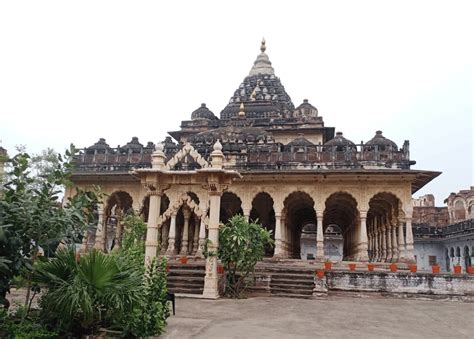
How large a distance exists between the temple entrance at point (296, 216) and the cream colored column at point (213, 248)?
30.1 feet

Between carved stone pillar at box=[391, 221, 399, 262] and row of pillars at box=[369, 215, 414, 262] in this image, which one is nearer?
row of pillars at box=[369, 215, 414, 262]

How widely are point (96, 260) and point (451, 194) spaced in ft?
119

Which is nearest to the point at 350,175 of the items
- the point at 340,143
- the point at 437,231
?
the point at 340,143

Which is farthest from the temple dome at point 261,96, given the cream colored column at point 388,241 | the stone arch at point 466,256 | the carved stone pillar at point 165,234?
the stone arch at point 466,256

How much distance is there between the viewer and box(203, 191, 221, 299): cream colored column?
40.3ft

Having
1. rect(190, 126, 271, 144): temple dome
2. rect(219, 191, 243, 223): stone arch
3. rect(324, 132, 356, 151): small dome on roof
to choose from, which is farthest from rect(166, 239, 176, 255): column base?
rect(324, 132, 356, 151): small dome on roof

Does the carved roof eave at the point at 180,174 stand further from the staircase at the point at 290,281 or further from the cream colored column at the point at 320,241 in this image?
the cream colored column at the point at 320,241

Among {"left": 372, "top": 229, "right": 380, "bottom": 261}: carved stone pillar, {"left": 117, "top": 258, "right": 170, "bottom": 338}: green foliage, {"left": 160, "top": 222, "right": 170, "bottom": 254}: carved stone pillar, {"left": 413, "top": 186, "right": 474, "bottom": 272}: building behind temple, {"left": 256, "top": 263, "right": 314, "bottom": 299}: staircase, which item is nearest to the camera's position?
{"left": 117, "top": 258, "right": 170, "bottom": 338}: green foliage

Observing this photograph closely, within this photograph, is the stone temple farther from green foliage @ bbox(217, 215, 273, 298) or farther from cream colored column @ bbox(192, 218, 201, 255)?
green foliage @ bbox(217, 215, 273, 298)

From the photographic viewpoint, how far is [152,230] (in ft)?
38.3

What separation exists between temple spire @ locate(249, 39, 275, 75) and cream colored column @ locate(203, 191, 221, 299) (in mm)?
27009

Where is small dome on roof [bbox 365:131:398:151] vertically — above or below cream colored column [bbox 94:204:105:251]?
above

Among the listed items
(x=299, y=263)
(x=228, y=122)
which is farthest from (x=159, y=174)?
(x=228, y=122)

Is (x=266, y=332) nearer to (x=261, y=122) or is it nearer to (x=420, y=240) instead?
(x=261, y=122)
